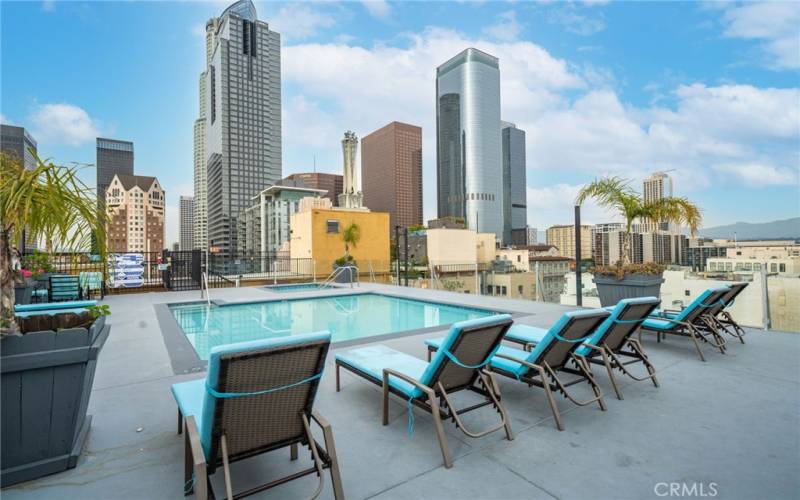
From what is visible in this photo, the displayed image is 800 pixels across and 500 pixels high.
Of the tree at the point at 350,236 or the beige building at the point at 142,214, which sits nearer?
the tree at the point at 350,236

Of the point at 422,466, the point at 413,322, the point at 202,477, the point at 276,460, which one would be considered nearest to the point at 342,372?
the point at 276,460

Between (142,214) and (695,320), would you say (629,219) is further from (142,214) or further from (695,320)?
(142,214)

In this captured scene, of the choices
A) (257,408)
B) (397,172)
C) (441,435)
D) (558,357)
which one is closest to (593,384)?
(558,357)

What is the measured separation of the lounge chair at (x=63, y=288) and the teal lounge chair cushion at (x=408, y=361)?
26.6ft

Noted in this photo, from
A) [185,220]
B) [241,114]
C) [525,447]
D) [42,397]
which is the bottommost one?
[525,447]

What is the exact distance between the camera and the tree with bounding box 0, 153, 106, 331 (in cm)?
189

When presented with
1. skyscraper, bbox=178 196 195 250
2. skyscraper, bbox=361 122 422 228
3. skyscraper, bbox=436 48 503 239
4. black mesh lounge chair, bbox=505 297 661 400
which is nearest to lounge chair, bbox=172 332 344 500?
black mesh lounge chair, bbox=505 297 661 400

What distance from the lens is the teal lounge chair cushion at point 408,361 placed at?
7.58 feet

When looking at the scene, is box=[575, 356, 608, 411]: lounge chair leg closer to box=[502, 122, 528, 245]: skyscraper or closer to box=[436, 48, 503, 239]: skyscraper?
box=[436, 48, 503, 239]: skyscraper

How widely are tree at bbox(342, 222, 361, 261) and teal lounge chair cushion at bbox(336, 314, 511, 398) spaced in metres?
21.7

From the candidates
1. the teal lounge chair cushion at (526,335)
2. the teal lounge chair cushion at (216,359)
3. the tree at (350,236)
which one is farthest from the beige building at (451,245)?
the teal lounge chair cushion at (216,359)

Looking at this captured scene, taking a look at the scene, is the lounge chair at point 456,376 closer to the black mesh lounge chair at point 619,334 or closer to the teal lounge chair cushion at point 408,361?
the teal lounge chair cushion at point 408,361

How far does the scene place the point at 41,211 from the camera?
6.68 feet

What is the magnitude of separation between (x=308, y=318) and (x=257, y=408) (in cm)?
731
